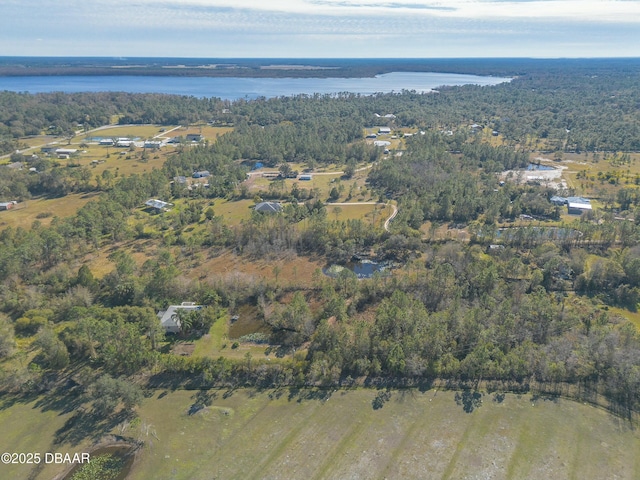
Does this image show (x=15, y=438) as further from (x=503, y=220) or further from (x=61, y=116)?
(x=61, y=116)

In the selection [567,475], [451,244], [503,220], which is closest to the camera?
[567,475]

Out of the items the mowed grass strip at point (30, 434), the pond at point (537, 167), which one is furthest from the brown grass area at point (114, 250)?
the pond at point (537, 167)

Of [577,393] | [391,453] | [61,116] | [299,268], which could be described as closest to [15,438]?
[391,453]

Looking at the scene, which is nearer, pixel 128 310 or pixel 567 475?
pixel 567 475

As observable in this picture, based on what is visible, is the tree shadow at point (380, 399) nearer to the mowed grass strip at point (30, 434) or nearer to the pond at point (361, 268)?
the pond at point (361, 268)

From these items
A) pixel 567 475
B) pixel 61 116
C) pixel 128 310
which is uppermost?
pixel 61 116
